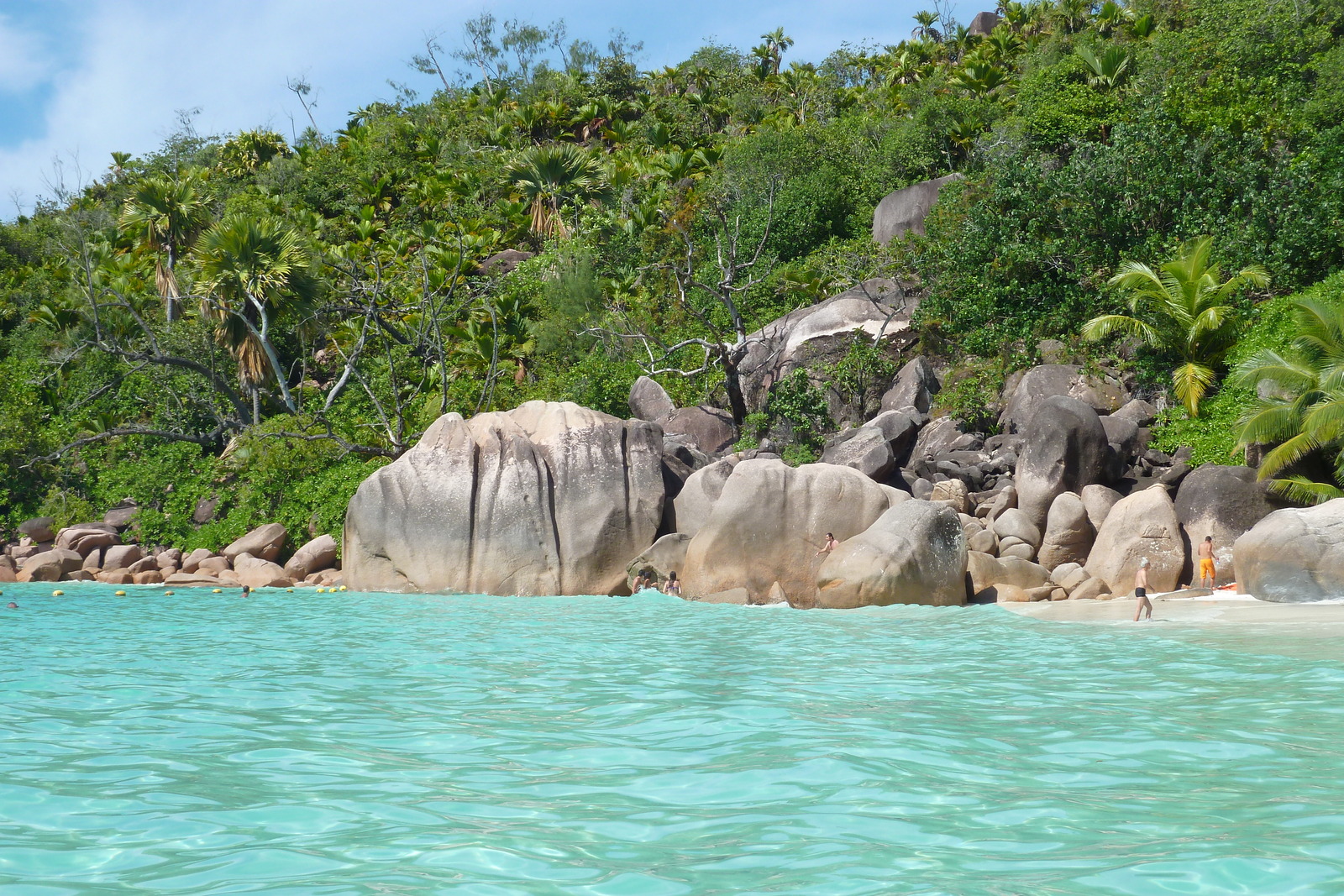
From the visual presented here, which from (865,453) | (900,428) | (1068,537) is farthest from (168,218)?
(1068,537)

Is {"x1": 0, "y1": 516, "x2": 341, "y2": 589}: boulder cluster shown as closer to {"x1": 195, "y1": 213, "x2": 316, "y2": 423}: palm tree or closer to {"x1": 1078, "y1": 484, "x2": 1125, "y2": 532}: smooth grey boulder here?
{"x1": 195, "y1": 213, "x2": 316, "y2": 423}: palm tree

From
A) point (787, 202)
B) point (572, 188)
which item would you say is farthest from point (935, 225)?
point (572, 188)

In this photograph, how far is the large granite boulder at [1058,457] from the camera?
682 inches

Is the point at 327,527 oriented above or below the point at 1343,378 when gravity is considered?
below

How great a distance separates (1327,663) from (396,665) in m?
8.07

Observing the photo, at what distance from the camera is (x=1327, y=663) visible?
26.2 ft

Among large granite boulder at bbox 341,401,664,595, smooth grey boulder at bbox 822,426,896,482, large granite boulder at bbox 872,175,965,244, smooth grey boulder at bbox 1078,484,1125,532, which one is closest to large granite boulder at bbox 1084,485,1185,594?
smooth grey boulder at bbox 1078,484,1125,532

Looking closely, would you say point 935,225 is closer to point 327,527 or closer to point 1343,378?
point 1343,378

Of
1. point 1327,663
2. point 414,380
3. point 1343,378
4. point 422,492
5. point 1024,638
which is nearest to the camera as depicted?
point 1327,663

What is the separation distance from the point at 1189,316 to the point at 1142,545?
6.67m

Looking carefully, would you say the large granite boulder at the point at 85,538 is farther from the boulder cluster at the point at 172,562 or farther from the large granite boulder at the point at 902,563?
the large granite boulder at the point at 902,563

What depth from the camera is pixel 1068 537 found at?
16453mm

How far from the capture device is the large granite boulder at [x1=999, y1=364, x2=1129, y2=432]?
20578mm

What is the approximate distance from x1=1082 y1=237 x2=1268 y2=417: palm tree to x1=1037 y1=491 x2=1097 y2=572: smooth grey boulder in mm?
4055
